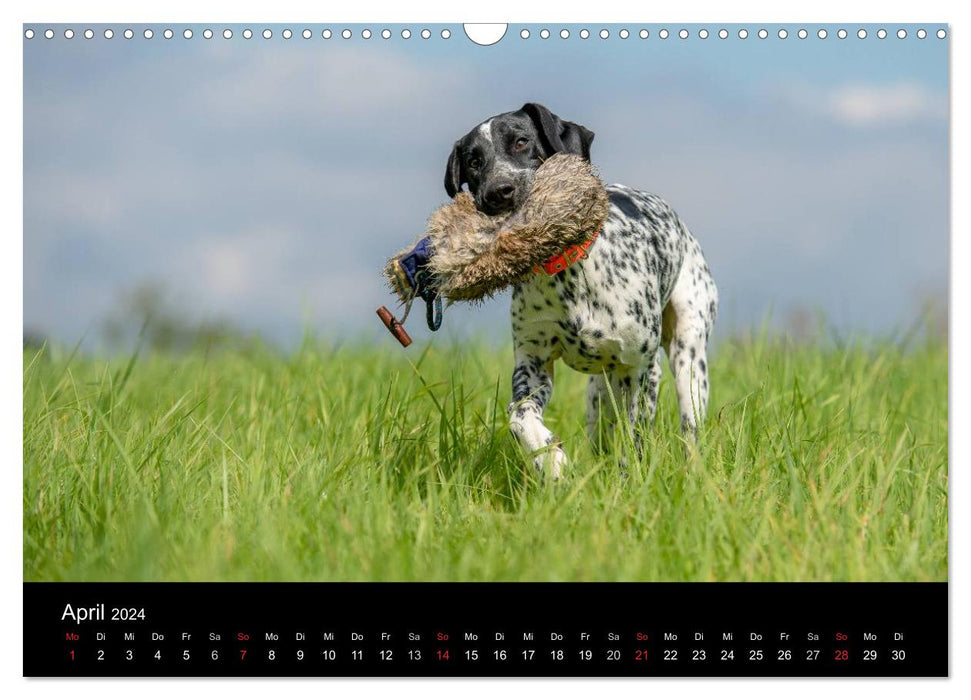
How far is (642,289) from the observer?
5172 millimetres

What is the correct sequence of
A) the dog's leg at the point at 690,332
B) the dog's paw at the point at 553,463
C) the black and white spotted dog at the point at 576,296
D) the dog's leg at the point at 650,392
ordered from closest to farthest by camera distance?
the dog's paw at the point at 553,463 → the black and white spotted dog at the point at 576,296 → the dog's leg at the point at 650,392 → the dog's leg at the point at 690,332

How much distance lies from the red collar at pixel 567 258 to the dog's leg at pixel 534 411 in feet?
1.57

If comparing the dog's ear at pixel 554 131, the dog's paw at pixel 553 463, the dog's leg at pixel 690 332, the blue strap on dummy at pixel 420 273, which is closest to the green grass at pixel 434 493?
the dog's paw at pixel 553 463

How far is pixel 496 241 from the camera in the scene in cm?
→ 456

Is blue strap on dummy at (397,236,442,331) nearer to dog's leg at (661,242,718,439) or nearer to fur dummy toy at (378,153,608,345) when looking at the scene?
fur dummy toy at (378,153,608,345)

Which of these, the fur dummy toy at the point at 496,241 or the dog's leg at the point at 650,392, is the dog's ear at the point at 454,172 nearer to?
the fur dummy toy at the point at 496,241

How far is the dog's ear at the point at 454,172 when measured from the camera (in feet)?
16.6

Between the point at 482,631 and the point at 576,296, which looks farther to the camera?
the point at 576,296

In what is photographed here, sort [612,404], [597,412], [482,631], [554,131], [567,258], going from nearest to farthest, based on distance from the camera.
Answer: [482,631]
[567,258]
[554,131]
[612,404]
[597,412]

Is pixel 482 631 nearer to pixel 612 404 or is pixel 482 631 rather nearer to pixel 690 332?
pixel 612 404

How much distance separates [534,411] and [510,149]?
1157mm

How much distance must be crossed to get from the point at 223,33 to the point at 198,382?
282 centimetres

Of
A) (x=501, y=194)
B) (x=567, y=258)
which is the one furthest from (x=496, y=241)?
(x=567, y=258)

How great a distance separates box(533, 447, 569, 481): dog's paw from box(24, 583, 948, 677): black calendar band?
108 cm
